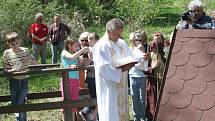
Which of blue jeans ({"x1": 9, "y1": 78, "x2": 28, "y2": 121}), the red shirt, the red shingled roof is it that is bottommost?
blue jeans ({"x1": 9, "y1": 78, "x2": 28, "y2": 121})

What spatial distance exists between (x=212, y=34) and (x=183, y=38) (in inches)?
7.7

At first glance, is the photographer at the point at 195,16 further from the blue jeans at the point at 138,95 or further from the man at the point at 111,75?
the blue jeans at the point at 138,95

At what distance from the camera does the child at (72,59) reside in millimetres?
6914

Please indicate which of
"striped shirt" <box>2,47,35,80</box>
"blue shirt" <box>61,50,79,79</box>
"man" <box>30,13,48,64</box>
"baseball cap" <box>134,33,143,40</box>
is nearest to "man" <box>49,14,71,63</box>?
"man" <box>30,13,48,64</box>

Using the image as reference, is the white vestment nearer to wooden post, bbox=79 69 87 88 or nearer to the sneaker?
the sneaker

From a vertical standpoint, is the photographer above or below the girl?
above

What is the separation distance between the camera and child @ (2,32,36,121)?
673 cm

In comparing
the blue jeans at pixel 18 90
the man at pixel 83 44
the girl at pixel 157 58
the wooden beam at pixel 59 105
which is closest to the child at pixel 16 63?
the blue jeans at pixel 18 90

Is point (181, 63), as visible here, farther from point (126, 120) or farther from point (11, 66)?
point (11, 66)

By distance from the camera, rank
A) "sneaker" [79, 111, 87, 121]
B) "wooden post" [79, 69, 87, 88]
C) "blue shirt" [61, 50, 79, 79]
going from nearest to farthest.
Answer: "blue shirt" [61, 50, 79, 79] → "sneaker" [79, 111, 87, 121] → "wooden post" [79, 69, 87, 88]

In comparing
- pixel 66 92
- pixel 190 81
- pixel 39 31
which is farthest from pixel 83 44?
pixel 39 31

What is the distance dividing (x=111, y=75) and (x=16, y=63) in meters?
1.68

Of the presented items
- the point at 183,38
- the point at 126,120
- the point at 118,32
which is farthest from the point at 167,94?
the point at 126,120

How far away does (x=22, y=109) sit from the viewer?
6.88 meters
